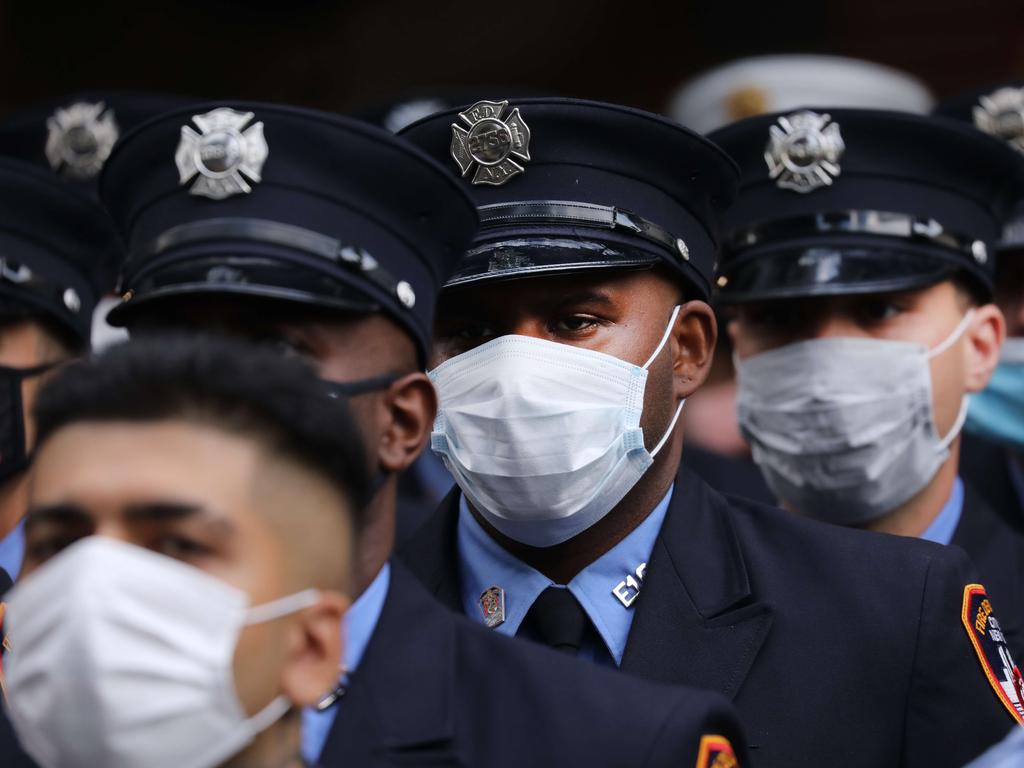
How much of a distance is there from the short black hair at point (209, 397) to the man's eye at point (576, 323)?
3.35 ft

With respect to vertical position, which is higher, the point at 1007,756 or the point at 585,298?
the point at 585,298

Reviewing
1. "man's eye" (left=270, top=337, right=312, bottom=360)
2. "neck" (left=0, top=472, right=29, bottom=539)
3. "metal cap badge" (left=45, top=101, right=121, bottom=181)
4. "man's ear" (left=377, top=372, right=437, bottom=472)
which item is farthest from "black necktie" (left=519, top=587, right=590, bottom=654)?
"metal cap badge" (left=45, top=101, right=121, bottom=181)

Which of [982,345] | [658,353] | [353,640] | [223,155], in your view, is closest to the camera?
[353,640]

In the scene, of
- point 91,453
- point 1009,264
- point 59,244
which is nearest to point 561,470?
point 91,453

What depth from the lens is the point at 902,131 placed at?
13.0 feet

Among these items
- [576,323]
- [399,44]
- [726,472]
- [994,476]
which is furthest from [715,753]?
[399,44]

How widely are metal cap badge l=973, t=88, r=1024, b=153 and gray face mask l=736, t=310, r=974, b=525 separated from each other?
104 centimetres

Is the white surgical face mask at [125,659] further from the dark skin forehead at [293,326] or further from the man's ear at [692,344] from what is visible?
the man's ear at [692,344]

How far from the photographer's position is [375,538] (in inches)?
106

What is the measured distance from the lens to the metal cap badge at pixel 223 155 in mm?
2730

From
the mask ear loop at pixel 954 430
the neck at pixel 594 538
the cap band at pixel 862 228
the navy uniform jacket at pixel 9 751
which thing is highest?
the cap band at pixel 862 228

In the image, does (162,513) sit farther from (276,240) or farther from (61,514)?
(276,240)

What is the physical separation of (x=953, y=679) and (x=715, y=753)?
0.83m

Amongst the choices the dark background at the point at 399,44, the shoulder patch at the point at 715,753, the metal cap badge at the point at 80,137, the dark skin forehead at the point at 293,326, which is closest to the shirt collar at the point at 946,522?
the shoulder patch at the point at 715,753
